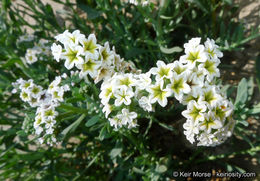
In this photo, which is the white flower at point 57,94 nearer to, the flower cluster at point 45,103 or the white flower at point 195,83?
the flower cluster at point 45,103

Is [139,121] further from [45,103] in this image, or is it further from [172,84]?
[172,84]

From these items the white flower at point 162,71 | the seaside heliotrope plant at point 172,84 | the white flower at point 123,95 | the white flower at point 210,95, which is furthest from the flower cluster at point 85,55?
the white flower at point 210,95

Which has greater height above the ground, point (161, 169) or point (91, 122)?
point (91, 122)

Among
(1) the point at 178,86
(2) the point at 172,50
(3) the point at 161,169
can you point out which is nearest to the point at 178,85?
(1) the point at 178,86

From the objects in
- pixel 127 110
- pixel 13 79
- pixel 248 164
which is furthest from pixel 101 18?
pixel 248 164

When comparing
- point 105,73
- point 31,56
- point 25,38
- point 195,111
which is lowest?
point 195,111

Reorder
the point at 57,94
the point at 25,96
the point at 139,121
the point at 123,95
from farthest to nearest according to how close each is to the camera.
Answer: the point at 139,121
the point at 25,96
the point at 57,94
the point at 123,95

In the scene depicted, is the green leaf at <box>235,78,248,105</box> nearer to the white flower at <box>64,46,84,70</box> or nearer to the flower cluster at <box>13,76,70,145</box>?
the white flower at <box>64,46,84,70</box>

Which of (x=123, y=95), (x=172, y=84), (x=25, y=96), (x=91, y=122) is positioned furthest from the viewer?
(x=25, y=96)
